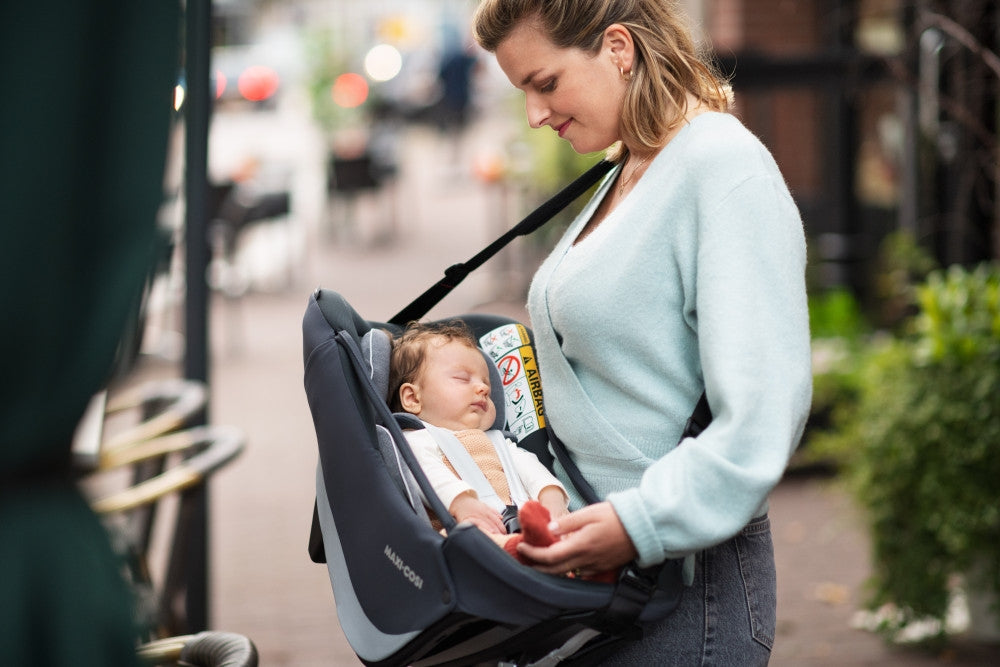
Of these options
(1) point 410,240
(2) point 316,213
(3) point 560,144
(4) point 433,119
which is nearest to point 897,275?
(3) point 560,144

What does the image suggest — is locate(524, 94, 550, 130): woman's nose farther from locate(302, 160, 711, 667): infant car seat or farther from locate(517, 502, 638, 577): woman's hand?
locate(517, 502, 638, 577): woman's hand

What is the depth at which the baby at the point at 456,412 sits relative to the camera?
196 centimetres

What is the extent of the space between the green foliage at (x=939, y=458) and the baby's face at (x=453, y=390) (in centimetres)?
254

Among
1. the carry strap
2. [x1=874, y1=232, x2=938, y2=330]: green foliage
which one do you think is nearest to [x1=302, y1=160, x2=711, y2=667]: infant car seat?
the carry strap

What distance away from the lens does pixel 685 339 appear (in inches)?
72.7

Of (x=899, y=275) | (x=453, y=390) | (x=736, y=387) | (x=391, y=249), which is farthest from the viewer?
(x=391, y=249)

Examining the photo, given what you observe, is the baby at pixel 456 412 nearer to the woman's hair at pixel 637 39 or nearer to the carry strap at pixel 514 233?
the carry strap at pixel 514 233

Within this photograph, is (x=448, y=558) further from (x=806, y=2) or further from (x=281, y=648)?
(x=806, y=2)

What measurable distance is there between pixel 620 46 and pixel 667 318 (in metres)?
0.43

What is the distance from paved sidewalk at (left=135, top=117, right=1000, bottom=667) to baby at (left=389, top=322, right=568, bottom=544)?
2.80 metres

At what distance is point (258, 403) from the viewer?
928 cm

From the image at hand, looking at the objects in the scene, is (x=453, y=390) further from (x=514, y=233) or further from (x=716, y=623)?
(x=716, y=623)

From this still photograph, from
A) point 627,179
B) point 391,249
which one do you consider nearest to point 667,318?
point 627,179

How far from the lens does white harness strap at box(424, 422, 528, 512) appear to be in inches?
79.1
